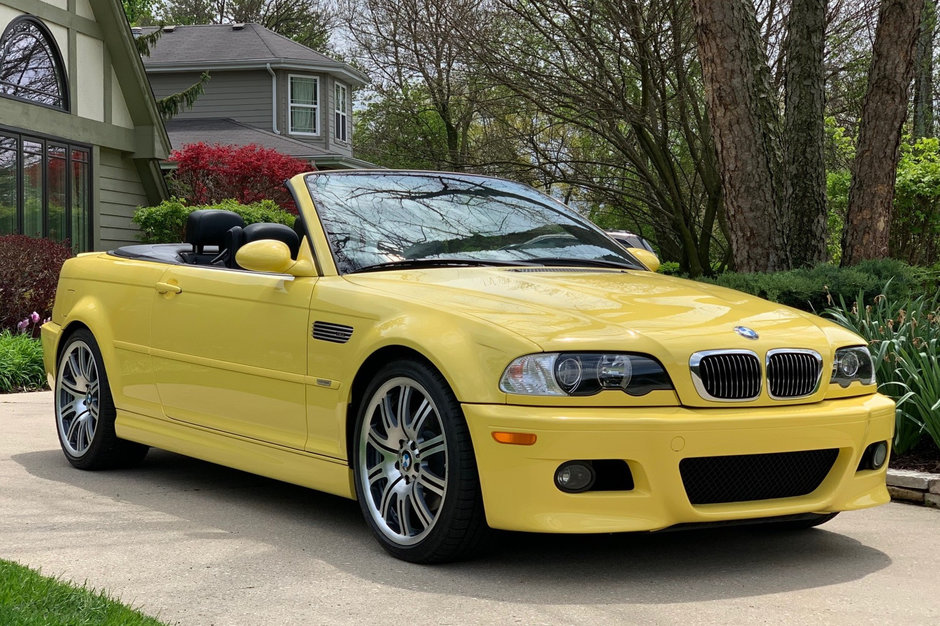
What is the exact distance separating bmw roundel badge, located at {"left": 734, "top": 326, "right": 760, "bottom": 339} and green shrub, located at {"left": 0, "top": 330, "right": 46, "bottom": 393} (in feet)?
29.0

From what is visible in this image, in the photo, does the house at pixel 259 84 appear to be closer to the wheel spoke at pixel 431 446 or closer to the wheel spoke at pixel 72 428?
the wheel spoke at pixel 72 428

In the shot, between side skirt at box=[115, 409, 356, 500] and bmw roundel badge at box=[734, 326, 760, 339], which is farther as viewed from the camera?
side skirt at box=[115, 409, 356, 500]

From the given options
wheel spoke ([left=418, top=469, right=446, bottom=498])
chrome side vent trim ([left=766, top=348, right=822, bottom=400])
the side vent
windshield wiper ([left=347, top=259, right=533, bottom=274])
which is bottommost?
wheel spoke ([left=418, top=469, right=446, bottom=498])

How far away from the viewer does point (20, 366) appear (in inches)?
473

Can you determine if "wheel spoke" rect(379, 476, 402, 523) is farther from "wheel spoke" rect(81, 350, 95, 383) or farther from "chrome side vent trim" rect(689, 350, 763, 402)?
"wheel spoke" rect(81, 350, 95, 383)


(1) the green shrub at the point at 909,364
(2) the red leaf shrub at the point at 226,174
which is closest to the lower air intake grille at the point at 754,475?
(1) the green shrub at the point at 909,364

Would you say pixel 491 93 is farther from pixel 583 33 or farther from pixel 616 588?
pixel 616 588

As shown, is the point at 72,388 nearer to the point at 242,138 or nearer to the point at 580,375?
the point at 580,375

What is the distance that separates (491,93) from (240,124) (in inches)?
681

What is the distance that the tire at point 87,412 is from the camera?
6883 mm

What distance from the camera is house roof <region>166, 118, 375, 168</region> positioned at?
31.1 meters

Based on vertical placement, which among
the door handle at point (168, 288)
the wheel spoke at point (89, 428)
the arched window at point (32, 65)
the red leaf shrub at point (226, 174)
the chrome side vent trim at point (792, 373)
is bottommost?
the wheel spoke at point (89, 428)

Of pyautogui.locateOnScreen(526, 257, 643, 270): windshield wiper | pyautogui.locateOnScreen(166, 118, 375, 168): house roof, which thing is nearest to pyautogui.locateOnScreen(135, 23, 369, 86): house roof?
pyautogui.locateOnScreen(166, 118, 375, 168): house roof

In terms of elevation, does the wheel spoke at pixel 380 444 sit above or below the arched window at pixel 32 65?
below
